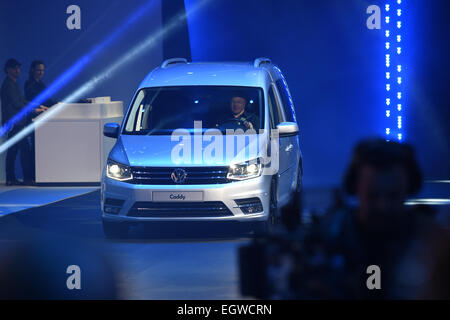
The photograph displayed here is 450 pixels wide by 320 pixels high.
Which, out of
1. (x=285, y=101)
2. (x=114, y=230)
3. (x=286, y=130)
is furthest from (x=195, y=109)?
(x=285, y=101)

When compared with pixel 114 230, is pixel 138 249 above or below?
below

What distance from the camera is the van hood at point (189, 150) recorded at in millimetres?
10383

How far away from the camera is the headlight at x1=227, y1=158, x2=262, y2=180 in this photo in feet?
34.0

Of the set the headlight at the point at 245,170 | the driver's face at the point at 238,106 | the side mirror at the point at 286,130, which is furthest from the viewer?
the driver's face at the point at 238,106

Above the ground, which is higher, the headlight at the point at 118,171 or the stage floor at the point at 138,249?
the headlight at the point at 118,171

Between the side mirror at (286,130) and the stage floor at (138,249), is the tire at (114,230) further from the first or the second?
the side mirror at (286,130)

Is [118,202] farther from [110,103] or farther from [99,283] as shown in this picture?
[110,103]

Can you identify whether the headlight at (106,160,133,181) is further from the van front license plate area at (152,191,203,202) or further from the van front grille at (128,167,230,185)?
the van front license plate area at (152,191,203,202)

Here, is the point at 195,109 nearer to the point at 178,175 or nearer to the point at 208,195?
the point at 178,175

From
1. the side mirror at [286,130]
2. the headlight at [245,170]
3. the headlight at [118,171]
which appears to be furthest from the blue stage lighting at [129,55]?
the headlight at [245,170]

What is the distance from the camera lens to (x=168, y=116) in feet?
37.5

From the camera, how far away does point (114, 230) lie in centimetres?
1085

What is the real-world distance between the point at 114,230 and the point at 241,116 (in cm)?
189

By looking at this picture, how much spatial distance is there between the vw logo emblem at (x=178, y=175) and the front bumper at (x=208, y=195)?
73 millimetres
